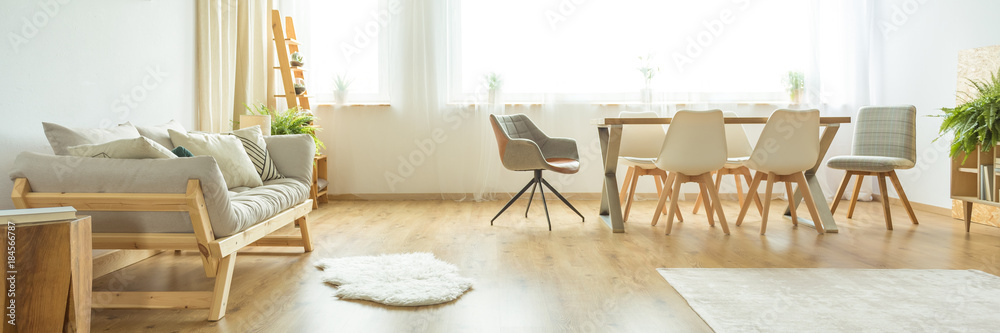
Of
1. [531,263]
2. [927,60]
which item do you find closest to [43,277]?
[531,263]

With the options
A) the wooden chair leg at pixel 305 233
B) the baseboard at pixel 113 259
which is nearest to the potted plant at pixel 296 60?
the wooden chair leg at pixel 305 233

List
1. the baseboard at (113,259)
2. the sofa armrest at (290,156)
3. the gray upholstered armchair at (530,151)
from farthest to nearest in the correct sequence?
the gray upholstered armchair at (530,151) < the sofa armrest at (290,156) < the baseboard at (113,259)

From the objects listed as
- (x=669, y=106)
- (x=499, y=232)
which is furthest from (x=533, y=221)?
(x=669, y=106)

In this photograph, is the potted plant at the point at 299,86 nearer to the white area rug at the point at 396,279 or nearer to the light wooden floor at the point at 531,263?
the light wooden floor at the point at 531,263

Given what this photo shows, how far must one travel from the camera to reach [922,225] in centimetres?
400

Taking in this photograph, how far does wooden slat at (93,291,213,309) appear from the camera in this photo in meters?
2.07

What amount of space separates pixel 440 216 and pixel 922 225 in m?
3.27

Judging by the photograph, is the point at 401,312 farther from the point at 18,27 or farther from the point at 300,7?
the point at 300,7

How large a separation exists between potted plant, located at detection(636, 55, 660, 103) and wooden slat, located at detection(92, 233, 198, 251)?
4182mm

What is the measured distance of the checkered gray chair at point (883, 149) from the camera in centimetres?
391

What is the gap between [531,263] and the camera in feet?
9.39

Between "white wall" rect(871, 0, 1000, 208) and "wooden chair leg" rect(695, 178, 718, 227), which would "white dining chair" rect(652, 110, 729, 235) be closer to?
"wooden chair leg" rect(695, 178, 718, 227)

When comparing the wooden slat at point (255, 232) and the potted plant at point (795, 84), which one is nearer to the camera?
the wooden slat at point (255, 232)

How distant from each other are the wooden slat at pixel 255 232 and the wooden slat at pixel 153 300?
167mm
